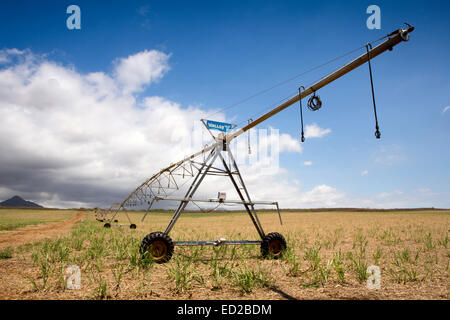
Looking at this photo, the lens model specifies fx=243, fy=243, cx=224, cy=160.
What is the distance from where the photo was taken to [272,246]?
857cm

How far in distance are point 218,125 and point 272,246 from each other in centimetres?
482

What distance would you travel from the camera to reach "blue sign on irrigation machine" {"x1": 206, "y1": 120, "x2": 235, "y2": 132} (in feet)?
29.9

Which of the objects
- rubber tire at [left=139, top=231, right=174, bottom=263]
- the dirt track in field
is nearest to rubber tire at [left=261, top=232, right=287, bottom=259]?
rubber tire at [left=139, top=231, right=174, bottom=263]

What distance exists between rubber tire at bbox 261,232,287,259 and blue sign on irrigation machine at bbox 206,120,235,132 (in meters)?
4.22

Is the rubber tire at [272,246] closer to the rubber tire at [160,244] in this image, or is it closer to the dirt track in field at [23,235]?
the rubber tire at [160,244]

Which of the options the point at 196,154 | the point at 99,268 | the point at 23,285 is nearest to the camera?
the point at 23,285

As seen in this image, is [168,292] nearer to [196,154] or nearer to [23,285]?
[23,285]

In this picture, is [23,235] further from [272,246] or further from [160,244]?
[272,246]

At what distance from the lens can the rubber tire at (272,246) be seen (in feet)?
27.7

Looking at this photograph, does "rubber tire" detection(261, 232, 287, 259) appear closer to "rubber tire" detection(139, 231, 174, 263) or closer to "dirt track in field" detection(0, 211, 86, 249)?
"rubber tire" detection(139, 231, 174, 263)

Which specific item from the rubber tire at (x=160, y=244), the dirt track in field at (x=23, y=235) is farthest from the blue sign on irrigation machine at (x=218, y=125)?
the dirt track in field at (x=23, y=235)
